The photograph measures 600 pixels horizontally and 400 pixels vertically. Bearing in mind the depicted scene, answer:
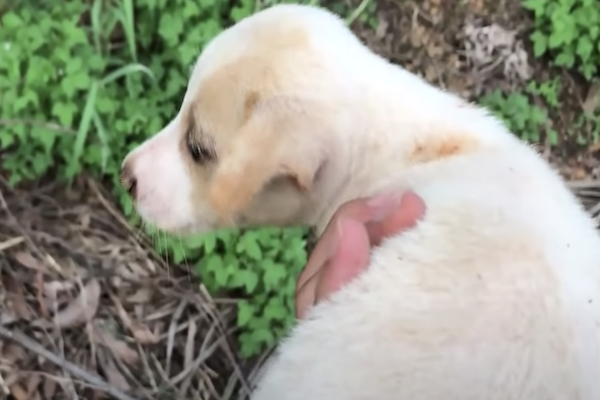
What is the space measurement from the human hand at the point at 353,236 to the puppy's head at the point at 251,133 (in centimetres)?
9

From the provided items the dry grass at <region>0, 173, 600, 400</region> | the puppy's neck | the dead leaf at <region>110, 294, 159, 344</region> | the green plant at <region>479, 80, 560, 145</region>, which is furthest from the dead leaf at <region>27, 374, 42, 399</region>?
the green plant at <region>479, 80, 560, 145</region>

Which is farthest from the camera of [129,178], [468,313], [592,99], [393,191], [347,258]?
[592,99]

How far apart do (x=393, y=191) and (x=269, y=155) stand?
0.23 metres

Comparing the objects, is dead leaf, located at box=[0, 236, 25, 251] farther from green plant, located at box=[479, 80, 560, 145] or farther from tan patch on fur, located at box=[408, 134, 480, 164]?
green plant, located at box=[479, 80, 560, 145]

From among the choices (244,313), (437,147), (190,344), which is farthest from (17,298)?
(437,147)

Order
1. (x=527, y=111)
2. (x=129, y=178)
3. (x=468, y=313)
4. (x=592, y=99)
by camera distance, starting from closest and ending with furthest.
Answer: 1. (x=468, y=313)
2. (x=129, y=178)
3. (x=527, y=111)
4. (x=592, y=99)

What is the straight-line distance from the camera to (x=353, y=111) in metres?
1.66

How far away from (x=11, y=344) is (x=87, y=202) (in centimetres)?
41

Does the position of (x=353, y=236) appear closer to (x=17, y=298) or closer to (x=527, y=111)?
(x=17, y=298)

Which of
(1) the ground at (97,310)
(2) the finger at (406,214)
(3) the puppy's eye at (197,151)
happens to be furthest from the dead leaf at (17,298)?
(2) the finger at (406,214)

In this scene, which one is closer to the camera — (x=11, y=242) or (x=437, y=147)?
(x=437, y=147)

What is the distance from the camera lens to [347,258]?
1.56m

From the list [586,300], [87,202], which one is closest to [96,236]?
[87,202]

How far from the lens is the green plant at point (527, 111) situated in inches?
109
